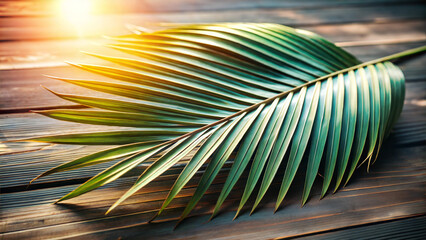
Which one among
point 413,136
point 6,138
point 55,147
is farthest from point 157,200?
point 413,136

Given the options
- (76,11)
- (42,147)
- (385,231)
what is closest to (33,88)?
(42,147)

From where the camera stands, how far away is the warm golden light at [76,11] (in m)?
1.27

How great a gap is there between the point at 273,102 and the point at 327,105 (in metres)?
0.11

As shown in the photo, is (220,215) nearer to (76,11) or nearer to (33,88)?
(33,88)

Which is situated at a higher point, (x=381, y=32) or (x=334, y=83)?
(x=381, y=32)

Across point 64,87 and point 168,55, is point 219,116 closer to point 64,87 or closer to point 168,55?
point 168,55

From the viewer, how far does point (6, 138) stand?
809 mm

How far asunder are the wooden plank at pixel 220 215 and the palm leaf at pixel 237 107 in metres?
0.04

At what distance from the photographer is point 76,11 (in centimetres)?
132

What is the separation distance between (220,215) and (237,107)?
223mm

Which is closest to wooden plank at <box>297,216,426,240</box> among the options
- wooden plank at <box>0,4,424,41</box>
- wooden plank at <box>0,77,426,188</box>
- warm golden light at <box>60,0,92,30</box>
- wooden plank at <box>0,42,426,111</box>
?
wooden plank at <box>0,77,426,188</box>

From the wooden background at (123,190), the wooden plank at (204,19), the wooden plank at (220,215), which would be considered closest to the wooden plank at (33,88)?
the wooden background at (123,190)

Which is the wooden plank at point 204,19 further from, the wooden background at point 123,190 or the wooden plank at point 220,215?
the wooden plank at point 220,215

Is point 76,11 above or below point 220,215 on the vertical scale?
above
